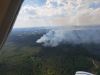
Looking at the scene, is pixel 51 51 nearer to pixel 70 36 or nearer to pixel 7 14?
pixel 70 36

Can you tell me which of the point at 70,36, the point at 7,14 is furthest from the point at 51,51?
the point at 7,14

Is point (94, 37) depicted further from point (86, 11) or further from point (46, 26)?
point (46, 26)

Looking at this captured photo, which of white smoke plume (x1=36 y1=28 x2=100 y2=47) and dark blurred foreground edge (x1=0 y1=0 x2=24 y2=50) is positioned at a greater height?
dark blurred foreground edge (x1=0 y1=0 x2=24 y2=50)

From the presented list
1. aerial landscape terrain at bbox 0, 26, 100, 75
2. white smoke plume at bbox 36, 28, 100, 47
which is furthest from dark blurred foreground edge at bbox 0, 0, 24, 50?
white smoke plume at bbox 36, 28, 100, 47

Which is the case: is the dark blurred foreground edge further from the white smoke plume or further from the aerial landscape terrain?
the white smoke plume

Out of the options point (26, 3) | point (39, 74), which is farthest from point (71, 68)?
point (26, 3)

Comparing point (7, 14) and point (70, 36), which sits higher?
point (7, 14)
